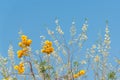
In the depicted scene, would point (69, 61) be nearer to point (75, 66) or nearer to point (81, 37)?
point (75, 66)

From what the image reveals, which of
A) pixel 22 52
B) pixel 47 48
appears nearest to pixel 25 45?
pixel 22 52

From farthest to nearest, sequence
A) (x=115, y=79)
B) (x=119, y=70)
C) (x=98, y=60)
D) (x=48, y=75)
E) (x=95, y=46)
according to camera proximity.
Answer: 1. (x=95, y=46)
2. (x=98, y=60)
3. (x=119, y=70)
4. (x=115, y=79)
5. (x=48, y=75)

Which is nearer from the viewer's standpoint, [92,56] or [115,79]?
[115,79]

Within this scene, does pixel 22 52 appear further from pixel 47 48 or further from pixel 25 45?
pixel 47 48

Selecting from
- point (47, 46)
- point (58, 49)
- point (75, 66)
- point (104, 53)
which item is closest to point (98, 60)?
point (104, 53)

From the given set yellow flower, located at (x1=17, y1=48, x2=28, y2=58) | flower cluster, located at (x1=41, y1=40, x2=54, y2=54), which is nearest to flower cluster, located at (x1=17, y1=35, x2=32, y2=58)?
yellow flower, located at (x1=17, y1=48, x2=28, y2=58)

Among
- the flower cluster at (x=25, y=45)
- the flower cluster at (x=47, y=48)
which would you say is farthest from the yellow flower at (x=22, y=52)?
the flower cluster at (x=47, y=48)

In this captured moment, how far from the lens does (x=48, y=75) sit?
566cm

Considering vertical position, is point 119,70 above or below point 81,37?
below

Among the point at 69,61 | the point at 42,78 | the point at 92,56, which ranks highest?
the point at 92,56

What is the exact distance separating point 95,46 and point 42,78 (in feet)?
8.78

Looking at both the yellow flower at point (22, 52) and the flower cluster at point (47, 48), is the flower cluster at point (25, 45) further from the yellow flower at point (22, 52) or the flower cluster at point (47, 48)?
the flower cluster at point (47, 48)

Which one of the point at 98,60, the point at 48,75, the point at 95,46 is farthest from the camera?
the point at 95,46

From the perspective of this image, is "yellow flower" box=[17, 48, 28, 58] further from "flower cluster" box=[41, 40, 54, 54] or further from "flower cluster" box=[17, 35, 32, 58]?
"flower cluster" box=[41, 40, 54, 54]
